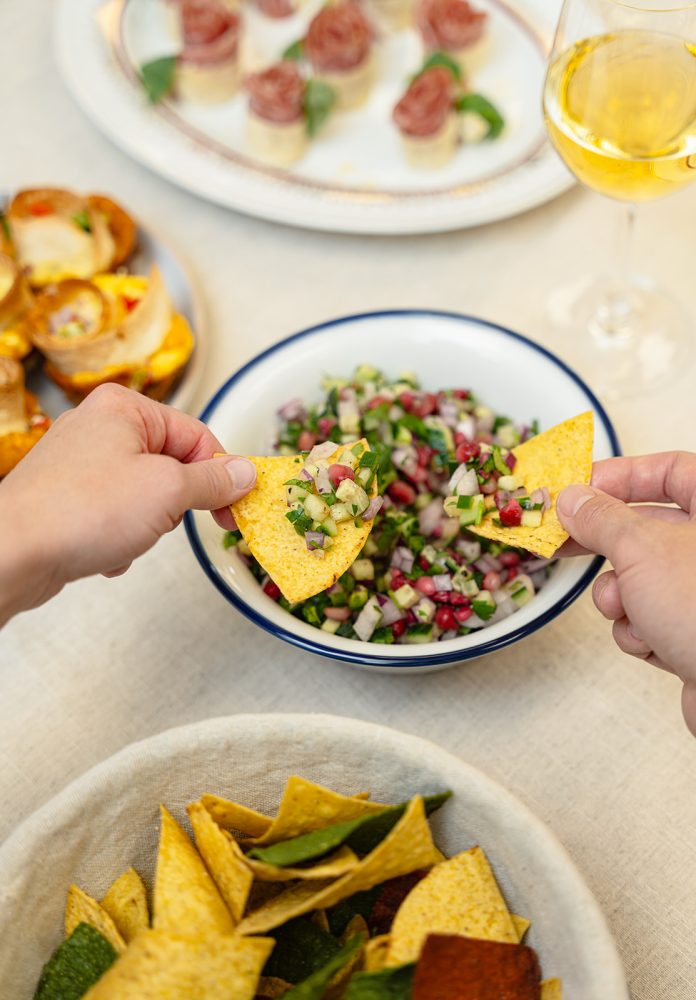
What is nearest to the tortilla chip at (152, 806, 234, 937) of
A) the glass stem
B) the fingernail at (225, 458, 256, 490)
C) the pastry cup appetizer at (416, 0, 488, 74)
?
the fingernail at (225, 458, 256, 490)

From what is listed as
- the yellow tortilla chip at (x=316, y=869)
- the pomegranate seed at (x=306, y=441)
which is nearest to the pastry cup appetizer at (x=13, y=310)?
the pomegranate seed at (x=306, y=441)

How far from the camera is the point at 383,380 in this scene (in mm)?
1520

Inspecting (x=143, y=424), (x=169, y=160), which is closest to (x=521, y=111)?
(x=169, y=160)

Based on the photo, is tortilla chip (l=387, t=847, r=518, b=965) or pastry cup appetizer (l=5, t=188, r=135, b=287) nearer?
tortilla chip (l=387, t=847, r=518, b=965)

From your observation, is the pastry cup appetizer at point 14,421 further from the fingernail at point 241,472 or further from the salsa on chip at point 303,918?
the salsa on chip at point 303,918

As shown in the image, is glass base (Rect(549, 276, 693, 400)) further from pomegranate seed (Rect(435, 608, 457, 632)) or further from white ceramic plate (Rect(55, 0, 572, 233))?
pomegranate seed (Rect(435, 608, 457, 632))

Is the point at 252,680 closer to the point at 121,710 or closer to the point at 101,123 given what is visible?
the point at 121,710

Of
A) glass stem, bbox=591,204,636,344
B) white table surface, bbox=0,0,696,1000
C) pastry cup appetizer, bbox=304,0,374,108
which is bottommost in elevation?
white table surface, bbox=0,0,696,1000

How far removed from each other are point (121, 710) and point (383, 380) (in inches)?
25.2

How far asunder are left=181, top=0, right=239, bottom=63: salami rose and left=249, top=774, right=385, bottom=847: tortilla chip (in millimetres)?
1599

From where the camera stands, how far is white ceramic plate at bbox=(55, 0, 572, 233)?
1.84 metres

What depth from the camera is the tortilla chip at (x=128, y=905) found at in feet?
3.35

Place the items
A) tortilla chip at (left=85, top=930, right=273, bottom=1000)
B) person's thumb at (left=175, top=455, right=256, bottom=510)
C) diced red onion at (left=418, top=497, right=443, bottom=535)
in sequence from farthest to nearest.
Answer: diced red onion at (left=418, top=497, right=443, bottom=535), person's thumb at (left=175, top=455, right=256, bottom=510), tortilla chip at (left=85, top=930, right=273, bottom=1000)

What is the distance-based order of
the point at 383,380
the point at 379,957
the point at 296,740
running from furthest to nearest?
the point at 383,380 < the point at 296,740 < the point at 379,957
